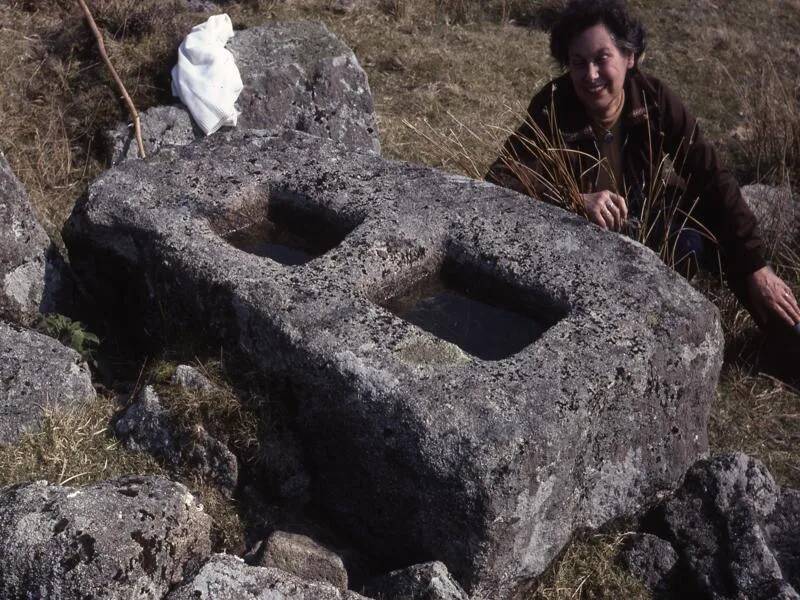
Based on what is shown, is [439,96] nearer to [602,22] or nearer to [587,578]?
[602,22]

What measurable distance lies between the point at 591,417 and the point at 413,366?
0.55 meters

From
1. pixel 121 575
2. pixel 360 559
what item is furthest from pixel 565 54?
pixel 121 575

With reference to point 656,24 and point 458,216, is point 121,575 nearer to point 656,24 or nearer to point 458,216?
point 458,216

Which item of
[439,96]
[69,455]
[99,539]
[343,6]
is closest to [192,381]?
[69,455]

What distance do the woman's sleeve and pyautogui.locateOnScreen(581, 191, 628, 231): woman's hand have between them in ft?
1.32

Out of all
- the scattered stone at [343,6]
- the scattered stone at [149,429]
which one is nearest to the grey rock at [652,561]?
the scattered stone at [149,429]

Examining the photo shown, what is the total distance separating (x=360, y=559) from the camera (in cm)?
307

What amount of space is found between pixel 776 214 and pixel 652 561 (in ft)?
7.81

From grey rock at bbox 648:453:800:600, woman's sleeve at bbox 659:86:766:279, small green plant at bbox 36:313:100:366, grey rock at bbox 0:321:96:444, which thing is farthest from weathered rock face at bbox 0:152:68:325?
woman's sleeve at bbox 659:86:766:279

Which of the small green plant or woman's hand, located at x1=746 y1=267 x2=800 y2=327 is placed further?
woman's hand, located at x1=746 y1=267 x2=800 y2=327

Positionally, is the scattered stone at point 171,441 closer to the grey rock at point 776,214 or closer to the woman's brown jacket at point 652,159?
the woman's brown jacket at point 652,159

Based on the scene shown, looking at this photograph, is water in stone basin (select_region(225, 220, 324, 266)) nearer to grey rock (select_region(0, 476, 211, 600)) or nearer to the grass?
the grass

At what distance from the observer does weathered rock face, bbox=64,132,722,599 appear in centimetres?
281

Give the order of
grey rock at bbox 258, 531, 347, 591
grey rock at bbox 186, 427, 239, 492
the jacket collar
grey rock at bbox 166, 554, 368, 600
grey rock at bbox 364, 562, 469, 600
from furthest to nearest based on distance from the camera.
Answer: the jacket collar → grey rock at bbox 186, 427, 239, 492 → grey rock at bbox 258, 531, 347, 591 → grey rock at bbox 364, 562, 469, 600 → grey rock at bbox 166, 554, 368, 600
